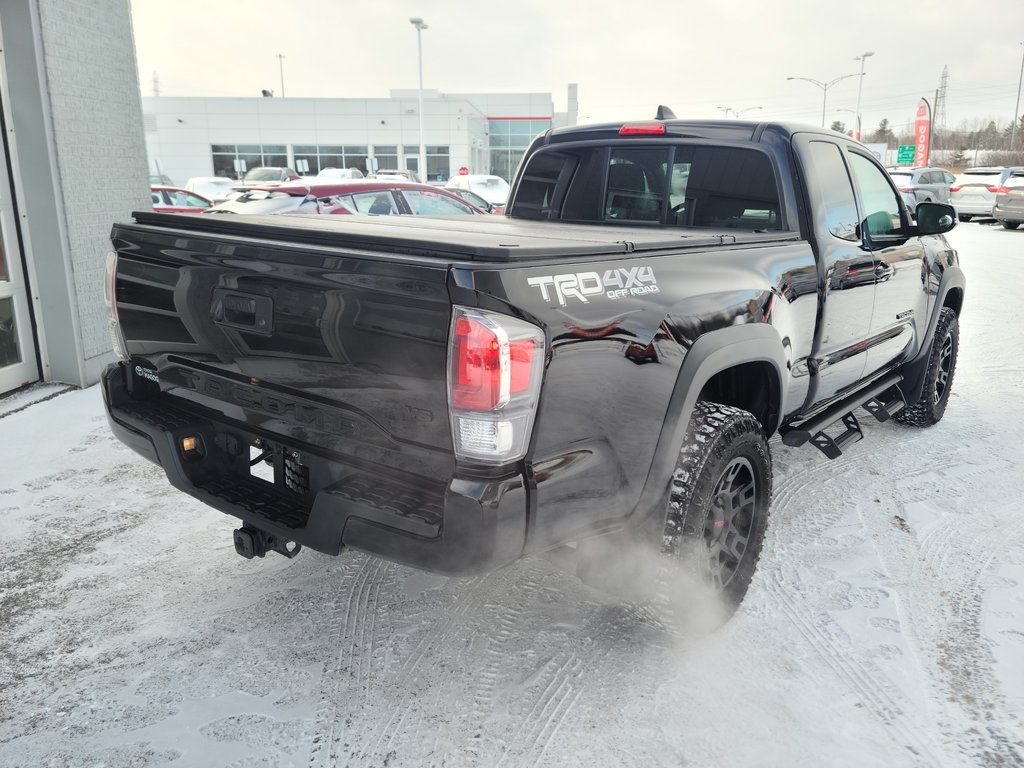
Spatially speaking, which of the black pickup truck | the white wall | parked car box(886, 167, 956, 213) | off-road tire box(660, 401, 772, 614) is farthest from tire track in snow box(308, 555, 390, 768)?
the white wall

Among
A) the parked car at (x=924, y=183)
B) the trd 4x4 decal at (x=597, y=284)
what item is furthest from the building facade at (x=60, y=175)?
the parked car at (x=924, y=183)

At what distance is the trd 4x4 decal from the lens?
2141mm

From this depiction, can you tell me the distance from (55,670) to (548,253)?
2281 millimetres

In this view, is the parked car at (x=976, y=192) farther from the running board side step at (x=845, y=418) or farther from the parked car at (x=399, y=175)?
the running board side step at (x=845, y=418)

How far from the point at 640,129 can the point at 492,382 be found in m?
2.55

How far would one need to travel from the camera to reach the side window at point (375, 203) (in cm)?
972

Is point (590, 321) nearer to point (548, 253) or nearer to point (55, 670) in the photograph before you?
point (548, 253)

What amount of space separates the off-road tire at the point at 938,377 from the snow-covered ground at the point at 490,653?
1193 mm

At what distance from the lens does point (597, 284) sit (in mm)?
2289

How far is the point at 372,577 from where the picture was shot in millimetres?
3453

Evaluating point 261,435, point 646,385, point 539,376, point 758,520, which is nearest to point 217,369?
point 261,435

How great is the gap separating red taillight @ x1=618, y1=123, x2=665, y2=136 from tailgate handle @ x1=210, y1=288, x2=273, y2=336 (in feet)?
7.88

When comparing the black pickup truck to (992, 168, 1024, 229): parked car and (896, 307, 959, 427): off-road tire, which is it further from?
(992, 168, 1024, 229): parked car

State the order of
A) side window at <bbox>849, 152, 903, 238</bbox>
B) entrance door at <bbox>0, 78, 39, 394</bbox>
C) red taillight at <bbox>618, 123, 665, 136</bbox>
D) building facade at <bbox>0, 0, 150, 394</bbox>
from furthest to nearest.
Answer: entrance door at <bbox>0, 78, 39, 394</bbox> → building facade at <bbox>0, 0, 150, 394</bbox> → side window at <bbox>849, 152, 903, 238</bbox> → red taillight at <bbox>618, 123, 665, 136</bbox>
